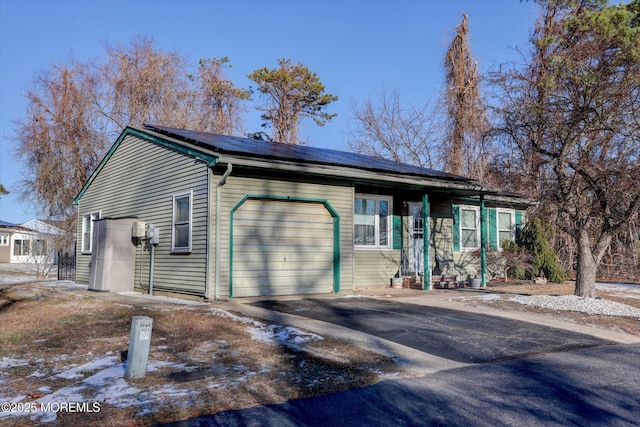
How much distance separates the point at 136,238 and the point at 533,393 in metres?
11.2

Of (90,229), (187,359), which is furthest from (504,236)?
(187,359)

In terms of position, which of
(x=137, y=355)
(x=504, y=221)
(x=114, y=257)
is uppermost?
(x=504, y=221)

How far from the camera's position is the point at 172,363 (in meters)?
6.10

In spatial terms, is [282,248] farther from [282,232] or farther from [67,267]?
[67,267]

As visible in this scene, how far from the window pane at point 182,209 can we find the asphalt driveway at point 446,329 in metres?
2.91

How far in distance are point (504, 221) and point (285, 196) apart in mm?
9829

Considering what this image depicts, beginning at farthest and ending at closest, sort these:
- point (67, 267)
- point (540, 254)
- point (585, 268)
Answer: point (67, 267) → point (540, 254) → point (585, 268)

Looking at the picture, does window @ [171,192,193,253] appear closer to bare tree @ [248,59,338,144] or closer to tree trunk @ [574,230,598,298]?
tree trunk @ [574,230,598,298]

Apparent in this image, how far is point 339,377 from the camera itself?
561 centimetres

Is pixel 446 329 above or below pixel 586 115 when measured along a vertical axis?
below

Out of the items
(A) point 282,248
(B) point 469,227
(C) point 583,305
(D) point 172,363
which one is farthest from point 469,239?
(D) point 172,363

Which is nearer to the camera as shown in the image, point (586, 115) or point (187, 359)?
point (187, 359)

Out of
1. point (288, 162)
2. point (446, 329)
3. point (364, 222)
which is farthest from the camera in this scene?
point (364, 222)

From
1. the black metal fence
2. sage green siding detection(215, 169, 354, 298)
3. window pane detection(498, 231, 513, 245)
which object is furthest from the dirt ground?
the black metal fence
